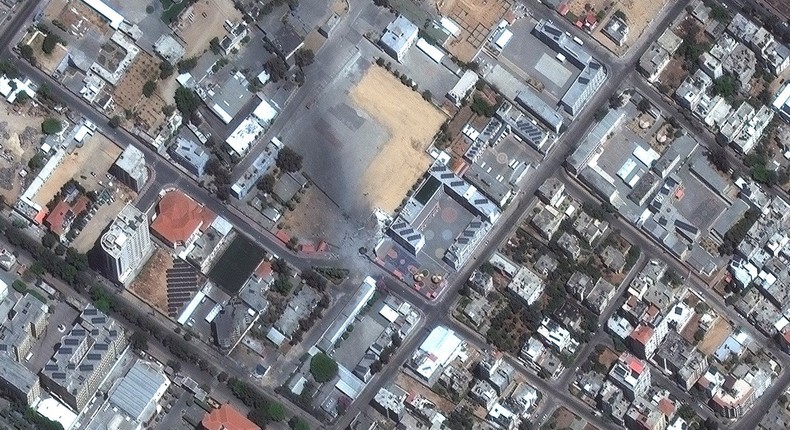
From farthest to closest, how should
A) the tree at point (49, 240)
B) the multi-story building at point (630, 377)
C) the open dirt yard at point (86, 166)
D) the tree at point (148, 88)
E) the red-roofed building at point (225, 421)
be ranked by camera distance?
1. the tree at point (148, 88)
2. the open dirt yard at point (86, 166)
3. the tree at point (49, 240)
4. the multi-story building at point (630, 377)
5. the red-roofed building at point (225, 421)

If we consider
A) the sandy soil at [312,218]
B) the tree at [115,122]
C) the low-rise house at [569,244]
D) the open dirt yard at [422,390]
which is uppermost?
the low-rise house at [569,244]

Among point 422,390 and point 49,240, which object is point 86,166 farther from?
point 422,390

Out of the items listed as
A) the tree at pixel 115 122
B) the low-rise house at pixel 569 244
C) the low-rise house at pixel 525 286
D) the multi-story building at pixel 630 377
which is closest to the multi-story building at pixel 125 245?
the tree at pixel 115 122

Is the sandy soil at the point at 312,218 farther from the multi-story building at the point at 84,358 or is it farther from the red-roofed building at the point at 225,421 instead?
the multi-story building at the point at 84,358

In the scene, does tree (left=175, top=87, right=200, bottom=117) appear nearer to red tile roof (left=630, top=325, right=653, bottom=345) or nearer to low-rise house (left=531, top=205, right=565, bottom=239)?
low-rise house (left=531, top=205, right=565, bottom=239)

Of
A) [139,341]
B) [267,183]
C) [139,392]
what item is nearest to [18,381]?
[139,392]

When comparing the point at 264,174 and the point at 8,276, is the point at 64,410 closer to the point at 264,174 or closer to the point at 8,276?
the point at 8,276

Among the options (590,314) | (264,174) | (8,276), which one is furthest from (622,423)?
(8,276)
